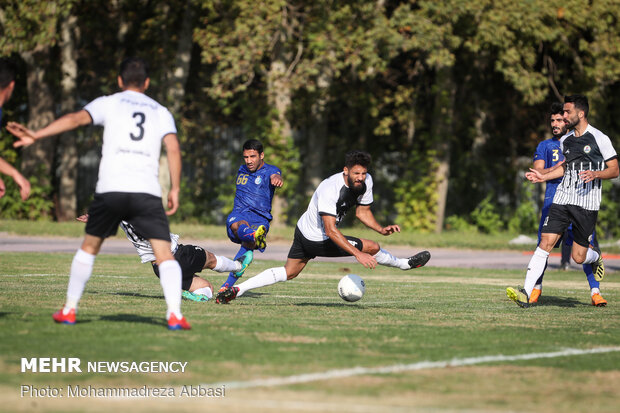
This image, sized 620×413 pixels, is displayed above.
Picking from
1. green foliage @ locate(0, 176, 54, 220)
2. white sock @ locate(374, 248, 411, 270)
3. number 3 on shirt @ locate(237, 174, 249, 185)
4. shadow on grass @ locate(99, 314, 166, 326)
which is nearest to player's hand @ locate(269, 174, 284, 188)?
number 3 on shirt @ locate(237, 174, 249, 185)

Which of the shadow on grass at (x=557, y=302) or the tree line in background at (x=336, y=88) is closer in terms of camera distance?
the shadow on grass at (x=557, y=302)

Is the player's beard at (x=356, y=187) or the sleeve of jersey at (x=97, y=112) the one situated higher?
the sleeve of jersey at (x=97, y=112)

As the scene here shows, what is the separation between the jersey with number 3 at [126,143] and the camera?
8.09 m

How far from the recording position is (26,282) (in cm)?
1285

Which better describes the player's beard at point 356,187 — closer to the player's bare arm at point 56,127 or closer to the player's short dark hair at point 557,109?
the player's short dark hair at point 557,109

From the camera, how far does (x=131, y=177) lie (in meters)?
8.09

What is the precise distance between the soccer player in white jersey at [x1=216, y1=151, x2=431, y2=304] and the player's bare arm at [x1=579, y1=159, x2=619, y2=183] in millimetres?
2003

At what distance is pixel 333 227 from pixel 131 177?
120 inches

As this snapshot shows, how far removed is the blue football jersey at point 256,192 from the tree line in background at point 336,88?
13.8 meters

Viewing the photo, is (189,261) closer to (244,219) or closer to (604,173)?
(244,219)

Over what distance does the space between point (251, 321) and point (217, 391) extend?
326 cm

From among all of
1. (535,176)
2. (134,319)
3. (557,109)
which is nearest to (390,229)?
(535,176)

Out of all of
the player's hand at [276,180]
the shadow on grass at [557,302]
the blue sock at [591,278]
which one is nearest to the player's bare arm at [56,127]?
the player's hand at [276,180]

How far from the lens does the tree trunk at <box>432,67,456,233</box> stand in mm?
30312
